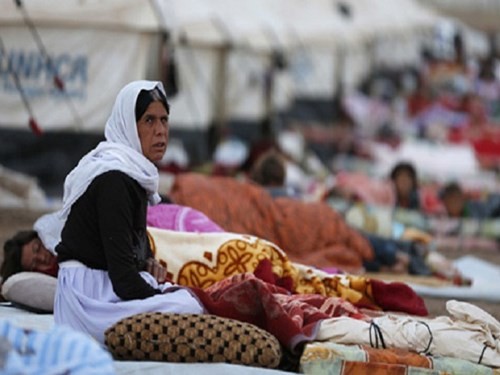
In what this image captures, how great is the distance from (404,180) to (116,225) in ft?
17.4

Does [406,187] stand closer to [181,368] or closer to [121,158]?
[121,158]

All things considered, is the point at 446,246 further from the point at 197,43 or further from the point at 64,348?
the point at 64,348

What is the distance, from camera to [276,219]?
7086 mm

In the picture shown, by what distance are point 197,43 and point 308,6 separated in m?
7.75

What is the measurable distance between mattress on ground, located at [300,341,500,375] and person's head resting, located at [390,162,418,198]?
16.3 ft

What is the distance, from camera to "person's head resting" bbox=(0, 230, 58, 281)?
5516mm

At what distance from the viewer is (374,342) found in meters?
4.60

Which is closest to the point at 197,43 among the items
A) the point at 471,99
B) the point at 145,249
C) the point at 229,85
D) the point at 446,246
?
the point at 229,85

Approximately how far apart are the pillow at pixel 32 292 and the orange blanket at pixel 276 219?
1725 mm

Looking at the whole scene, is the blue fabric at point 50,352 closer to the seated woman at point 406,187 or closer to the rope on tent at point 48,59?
the seated woman at point 406,187

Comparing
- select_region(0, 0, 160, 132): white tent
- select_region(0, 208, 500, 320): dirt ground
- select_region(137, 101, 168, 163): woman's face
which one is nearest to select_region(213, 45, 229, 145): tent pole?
select_region(0, 0, 160, 132): white tent

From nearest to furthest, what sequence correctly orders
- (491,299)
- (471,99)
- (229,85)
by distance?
(491,299) → (229,85) → (471,99)

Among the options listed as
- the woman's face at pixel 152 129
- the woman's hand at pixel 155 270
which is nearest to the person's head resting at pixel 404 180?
the woman's hand at pixel 155 270

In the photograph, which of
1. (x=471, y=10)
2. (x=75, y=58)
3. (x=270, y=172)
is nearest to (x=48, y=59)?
(x=75, y=58)
